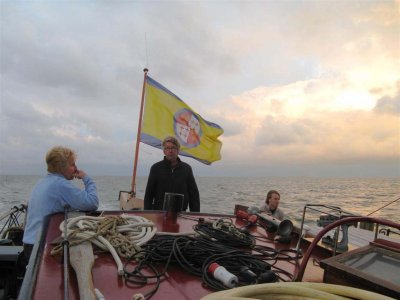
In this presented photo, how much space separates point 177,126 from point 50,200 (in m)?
4.59

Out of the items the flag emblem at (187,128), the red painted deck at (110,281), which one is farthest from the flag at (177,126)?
the red painted deck at (110,281)

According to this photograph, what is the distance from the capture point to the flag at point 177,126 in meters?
6.64

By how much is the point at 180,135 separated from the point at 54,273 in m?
5.47

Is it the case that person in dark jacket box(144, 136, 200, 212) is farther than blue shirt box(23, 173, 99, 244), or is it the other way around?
person in dark jacket box(144, 136, 200, 212)

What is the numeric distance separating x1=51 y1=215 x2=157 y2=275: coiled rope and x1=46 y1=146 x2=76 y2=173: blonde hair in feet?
1.86

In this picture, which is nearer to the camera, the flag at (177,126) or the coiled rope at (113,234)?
the coiled rope at (113,234)

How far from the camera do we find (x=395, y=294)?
4.09ft

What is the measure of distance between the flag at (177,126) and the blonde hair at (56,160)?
3.60 m

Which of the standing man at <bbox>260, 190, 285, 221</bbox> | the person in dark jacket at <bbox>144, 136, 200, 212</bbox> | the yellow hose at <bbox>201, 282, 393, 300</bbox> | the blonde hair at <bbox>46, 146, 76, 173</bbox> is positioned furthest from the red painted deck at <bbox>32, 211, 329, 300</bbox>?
the standing man at <bbox>260, 190, 285, 221</bbox>

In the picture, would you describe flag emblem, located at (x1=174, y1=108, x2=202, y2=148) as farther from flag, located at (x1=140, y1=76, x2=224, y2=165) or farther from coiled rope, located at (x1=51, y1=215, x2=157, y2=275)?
coiled rope, located at (x1=51, y1=215, x2=157, y2=275)

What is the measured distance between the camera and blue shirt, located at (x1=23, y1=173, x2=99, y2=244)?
8.30ft

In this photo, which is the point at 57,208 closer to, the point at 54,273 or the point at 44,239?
the point at 44,239

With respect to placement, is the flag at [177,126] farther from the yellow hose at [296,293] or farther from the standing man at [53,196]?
the yellow hose at [296,293]

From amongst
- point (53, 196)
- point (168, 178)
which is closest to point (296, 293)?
point (53, 196)
